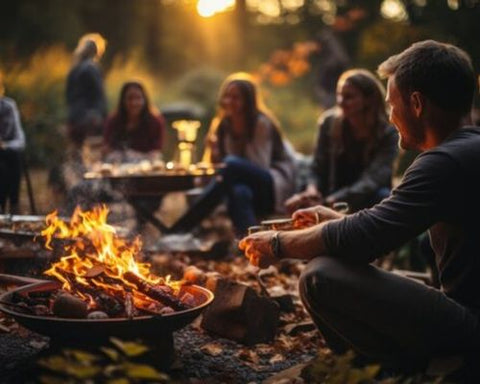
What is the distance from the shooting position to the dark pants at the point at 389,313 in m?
3.16

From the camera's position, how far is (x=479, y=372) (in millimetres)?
3221

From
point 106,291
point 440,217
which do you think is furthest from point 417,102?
point 106,291

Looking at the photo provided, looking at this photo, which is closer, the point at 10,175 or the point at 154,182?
the point at 154,182

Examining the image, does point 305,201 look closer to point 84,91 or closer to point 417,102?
point 417,102

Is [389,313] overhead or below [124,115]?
below

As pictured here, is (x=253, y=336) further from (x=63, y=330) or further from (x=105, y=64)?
(x=105, y=64)

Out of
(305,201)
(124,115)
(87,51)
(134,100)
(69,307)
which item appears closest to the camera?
(69,307)

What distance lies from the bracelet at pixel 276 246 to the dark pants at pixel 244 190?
3.71 meters

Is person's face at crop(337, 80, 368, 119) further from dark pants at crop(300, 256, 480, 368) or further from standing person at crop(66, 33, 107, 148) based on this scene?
standing person at crop(66, 33, 107, 148)

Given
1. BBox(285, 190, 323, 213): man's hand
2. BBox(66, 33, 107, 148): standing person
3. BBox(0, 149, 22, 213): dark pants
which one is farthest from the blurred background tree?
BBox(0, 149, 22, 213): dark pants

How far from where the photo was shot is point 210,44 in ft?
93.5

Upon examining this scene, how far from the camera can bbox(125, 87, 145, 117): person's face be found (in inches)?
349

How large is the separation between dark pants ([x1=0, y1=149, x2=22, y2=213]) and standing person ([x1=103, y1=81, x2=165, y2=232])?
110cm

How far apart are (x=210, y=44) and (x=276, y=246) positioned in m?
25.7
